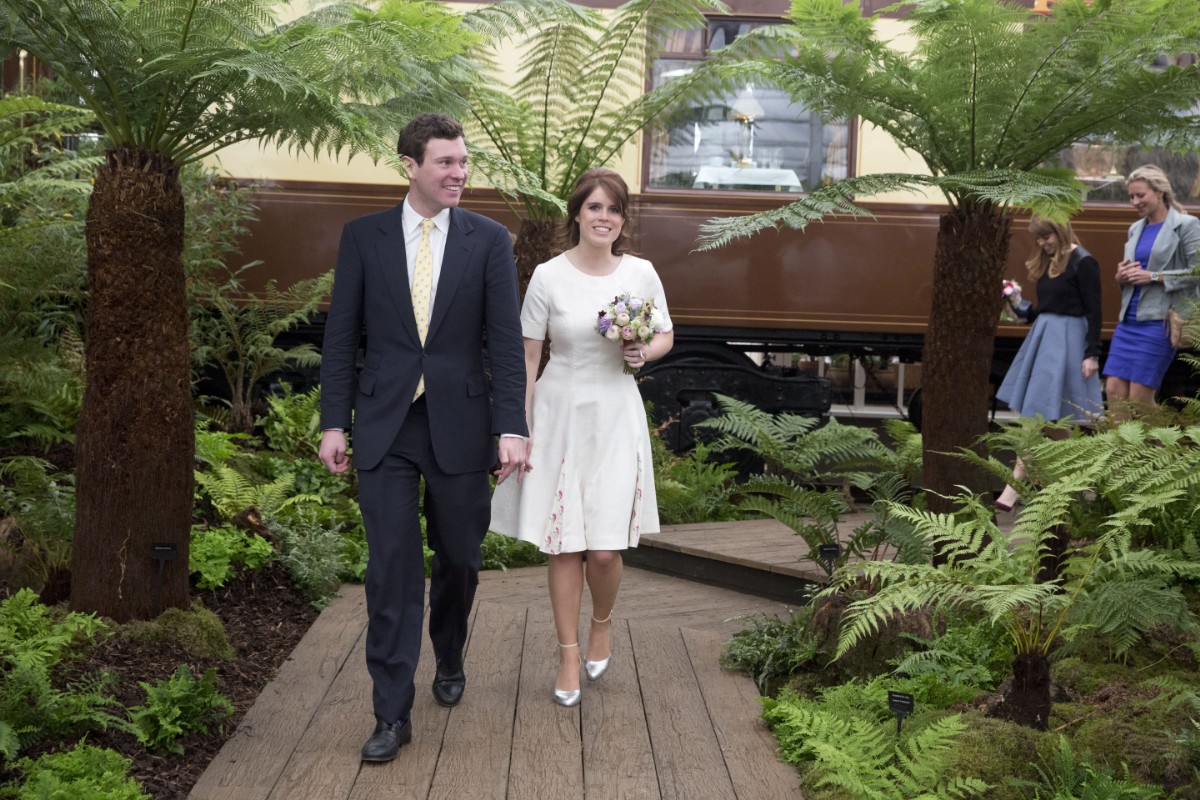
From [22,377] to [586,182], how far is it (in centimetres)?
346

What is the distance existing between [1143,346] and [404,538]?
190 inches

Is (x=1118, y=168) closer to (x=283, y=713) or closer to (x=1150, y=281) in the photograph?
(x=1150, y=281)

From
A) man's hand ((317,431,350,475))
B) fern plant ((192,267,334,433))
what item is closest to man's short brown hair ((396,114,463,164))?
man's hand ((317,431,350,475))

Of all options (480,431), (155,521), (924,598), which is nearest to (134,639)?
(155,521)

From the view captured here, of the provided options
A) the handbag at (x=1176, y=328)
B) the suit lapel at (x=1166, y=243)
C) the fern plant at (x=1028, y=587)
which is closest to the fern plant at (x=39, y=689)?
the fern plant at (x=1028, y=587)

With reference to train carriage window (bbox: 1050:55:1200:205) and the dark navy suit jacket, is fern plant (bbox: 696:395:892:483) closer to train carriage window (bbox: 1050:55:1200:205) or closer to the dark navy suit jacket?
the dark navy suit jacket

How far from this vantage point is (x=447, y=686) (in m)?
4.12

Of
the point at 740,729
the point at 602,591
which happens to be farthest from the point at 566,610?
the point at 740,729

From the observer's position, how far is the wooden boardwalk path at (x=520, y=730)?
137 inches

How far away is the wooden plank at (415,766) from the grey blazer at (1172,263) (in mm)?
4569

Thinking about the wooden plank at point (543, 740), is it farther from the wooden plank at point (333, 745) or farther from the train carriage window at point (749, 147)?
the train carriage window at point (749, 147)

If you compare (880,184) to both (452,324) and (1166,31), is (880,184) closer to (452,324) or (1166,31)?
(1166,31)

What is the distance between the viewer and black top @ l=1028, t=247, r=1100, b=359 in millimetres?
6723

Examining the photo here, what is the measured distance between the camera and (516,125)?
7.25 meters
